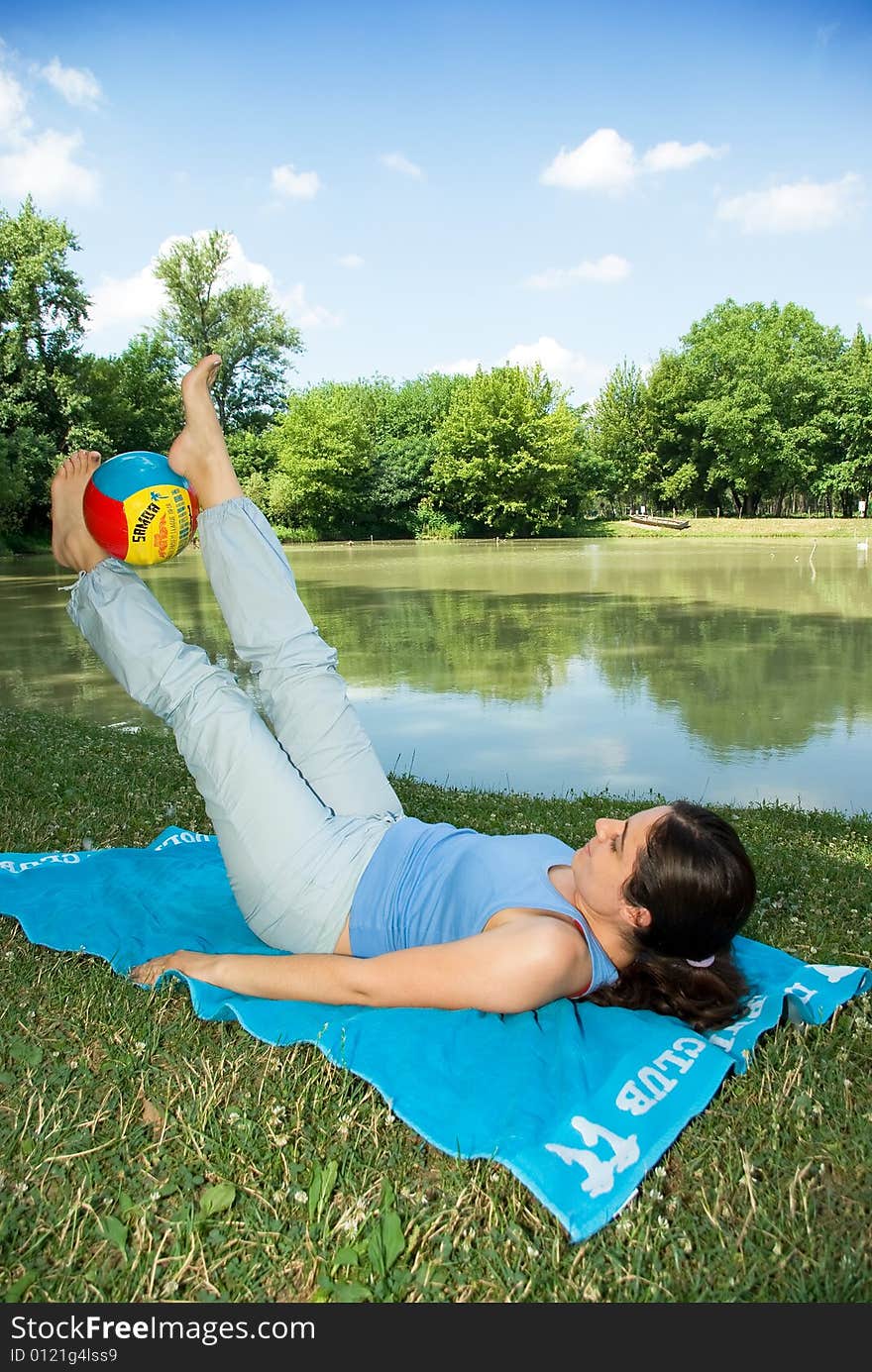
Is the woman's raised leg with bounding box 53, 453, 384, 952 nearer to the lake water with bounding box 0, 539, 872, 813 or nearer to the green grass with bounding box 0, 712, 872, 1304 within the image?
the green grass with bounding box 0, 712, 872, 1304

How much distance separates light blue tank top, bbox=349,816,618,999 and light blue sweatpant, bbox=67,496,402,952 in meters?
0.08

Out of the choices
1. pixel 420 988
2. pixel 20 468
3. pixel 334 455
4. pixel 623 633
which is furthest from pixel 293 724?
pixel 334 455

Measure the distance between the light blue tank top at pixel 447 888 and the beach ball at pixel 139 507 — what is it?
1537 mm

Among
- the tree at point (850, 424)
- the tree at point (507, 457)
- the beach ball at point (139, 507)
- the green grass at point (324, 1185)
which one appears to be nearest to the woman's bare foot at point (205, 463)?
the beach ball at point (139, 507)

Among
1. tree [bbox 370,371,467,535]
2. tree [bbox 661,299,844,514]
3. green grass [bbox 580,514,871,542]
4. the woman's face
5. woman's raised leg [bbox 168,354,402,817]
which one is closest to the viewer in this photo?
the woman's face

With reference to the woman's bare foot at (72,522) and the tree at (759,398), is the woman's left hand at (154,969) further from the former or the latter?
the tree at (759,398)

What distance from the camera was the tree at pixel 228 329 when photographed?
5166cm

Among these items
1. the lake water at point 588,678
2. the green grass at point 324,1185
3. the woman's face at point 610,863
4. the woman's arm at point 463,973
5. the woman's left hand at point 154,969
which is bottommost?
the lake water at point 588,678

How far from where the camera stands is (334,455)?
50344 mm

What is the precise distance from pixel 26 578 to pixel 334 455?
2557cm

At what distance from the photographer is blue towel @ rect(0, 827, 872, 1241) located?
6.53 feet

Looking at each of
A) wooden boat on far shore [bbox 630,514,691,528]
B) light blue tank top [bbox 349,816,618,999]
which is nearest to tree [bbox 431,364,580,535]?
wooden boat on far shore [bbox 630,514,691,528]

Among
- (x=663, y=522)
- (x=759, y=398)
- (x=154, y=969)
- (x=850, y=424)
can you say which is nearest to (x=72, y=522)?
(x=154, y=969)

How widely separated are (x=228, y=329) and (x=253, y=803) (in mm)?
55728
